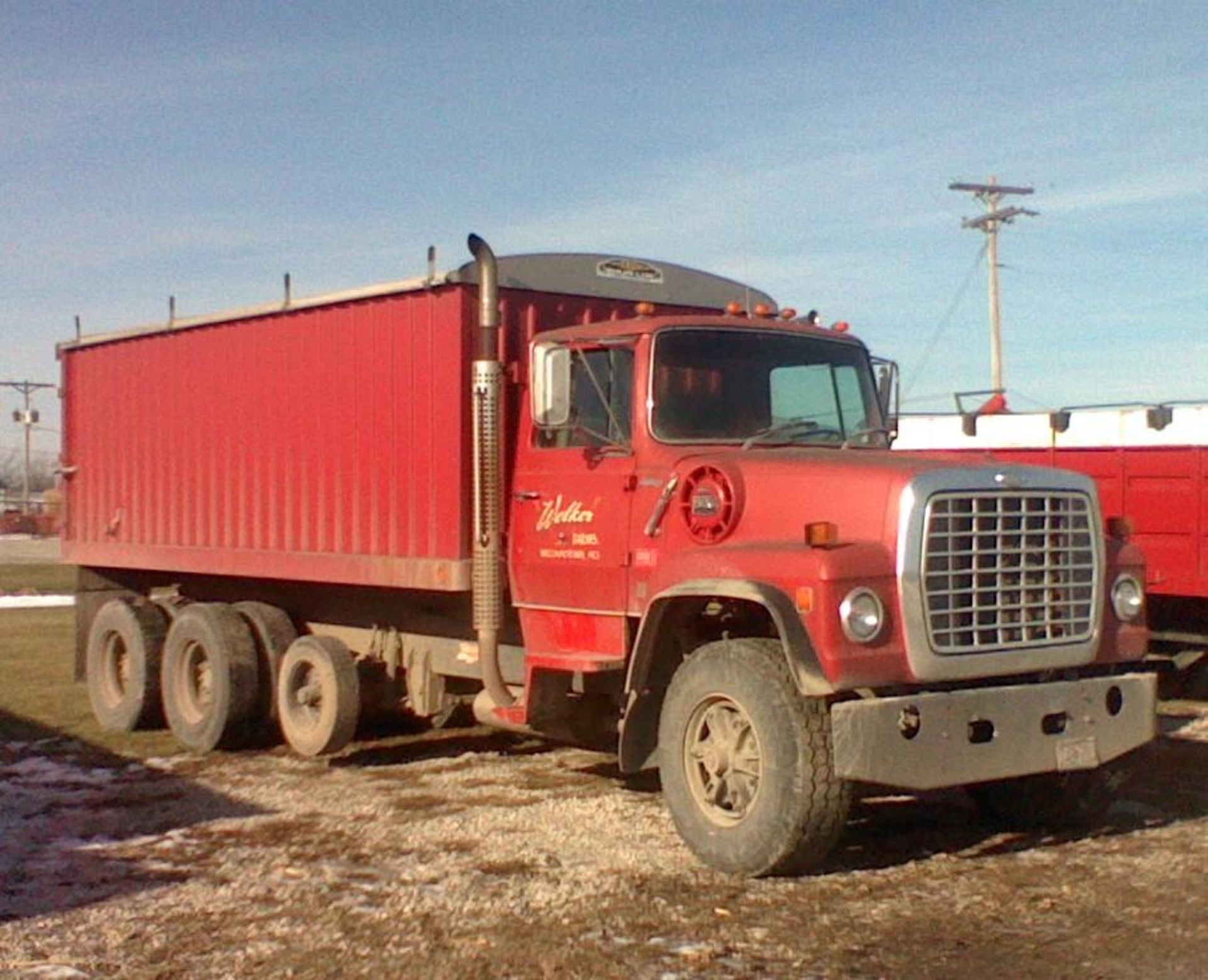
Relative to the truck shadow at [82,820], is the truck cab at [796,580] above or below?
above

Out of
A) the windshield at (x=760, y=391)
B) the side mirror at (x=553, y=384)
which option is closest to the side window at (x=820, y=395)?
the windshield at (x=760, y=391)

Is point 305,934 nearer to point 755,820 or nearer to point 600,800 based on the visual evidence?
point 755,820

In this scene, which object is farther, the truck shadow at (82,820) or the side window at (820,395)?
the side window at (820,395)

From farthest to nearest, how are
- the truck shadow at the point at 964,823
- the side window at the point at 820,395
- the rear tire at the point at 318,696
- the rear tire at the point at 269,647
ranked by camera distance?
the rear tire at the point at 269,647 < the rear tire at the point at 318,696 < the side window at the point at 820,395 < the truck shadow at the point at 964,823

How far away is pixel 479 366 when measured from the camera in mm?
9000

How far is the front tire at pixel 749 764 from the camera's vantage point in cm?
682

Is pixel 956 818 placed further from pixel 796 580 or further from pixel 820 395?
pixel 796 580

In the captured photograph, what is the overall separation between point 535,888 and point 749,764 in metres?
1.11

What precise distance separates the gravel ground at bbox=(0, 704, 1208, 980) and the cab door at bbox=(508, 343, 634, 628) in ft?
3.96

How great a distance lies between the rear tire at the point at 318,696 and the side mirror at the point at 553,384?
2.98 meters

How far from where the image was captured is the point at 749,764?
7.14 metres

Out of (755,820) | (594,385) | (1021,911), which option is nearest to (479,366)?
(594,385)

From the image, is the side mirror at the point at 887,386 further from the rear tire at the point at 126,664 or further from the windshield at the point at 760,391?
the rear tire at the point at 126,664

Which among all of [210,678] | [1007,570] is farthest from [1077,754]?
[210,678]
